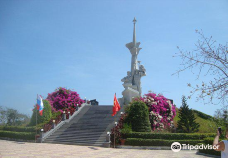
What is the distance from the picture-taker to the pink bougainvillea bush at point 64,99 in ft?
99.3

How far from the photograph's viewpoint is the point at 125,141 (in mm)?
17375

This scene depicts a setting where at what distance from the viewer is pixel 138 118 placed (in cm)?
1909

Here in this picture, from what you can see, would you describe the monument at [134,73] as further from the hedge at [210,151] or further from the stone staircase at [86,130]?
the hedge at [210,151]

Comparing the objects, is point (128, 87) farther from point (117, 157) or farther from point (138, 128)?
point (117, 157)

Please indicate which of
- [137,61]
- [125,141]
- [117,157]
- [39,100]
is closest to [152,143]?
[125,141]

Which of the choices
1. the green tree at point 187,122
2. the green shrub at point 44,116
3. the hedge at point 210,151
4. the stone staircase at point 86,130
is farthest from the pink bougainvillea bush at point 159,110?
the green shrub at point 44,116

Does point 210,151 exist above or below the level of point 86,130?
below

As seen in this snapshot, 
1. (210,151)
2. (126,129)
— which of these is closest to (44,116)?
(126,129)

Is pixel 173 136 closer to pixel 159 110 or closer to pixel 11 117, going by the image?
pixel 159 110

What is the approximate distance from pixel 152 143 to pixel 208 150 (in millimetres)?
4526

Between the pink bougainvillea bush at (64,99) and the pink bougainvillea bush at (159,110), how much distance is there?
10865mm

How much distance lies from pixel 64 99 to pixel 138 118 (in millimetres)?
14640

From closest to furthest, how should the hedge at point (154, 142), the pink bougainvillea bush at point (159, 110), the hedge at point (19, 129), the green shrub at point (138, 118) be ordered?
the hedge at point (154, 142)
the green shrub at point (138, 118)
the hedge at point (19, 129)
the pink bougainvillea bush at point (159, 110)

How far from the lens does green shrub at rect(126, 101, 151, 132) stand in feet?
62.1
